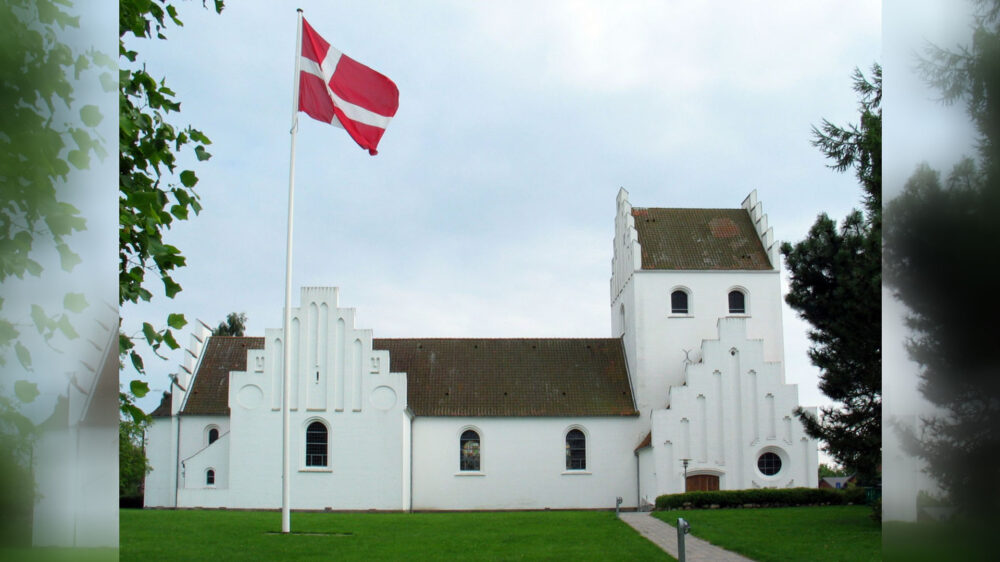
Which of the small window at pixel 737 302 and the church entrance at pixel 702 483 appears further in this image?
the small window at pixel 737 302

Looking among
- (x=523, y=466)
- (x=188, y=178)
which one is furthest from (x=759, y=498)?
(x=188, y=178)

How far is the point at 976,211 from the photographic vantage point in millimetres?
2150

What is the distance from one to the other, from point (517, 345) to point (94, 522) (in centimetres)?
3850

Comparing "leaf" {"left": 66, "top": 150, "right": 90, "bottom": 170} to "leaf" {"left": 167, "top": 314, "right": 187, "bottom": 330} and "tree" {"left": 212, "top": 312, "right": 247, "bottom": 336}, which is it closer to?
"leaf" {"left": 167, "top": 314, "right": 187, "bottom": 330}

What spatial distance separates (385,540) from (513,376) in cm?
2122

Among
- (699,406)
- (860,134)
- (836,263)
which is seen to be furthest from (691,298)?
(860,134)

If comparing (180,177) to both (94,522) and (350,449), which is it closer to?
(94,522)

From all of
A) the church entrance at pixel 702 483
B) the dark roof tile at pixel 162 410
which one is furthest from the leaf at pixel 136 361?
the dark roof tile at pixel 162 410

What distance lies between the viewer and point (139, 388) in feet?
14.2

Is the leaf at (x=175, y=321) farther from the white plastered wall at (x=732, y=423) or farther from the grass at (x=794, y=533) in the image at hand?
the white plastered wall at (x=732, y=423)

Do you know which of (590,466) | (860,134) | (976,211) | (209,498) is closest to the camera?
(976,211)

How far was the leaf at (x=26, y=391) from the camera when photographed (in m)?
2.02

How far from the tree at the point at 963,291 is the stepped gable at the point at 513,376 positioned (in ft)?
114

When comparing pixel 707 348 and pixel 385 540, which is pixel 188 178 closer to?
pixel 385 540
